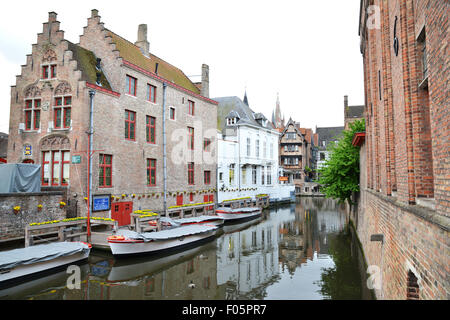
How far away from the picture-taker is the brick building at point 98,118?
18234mm

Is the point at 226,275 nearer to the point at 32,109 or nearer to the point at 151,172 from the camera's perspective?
the point at 151,172

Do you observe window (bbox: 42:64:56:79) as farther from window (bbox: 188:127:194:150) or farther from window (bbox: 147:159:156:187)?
window (bbox: 188:127:194:150)

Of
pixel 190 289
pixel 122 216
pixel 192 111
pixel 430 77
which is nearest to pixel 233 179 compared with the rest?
pixel 192 111

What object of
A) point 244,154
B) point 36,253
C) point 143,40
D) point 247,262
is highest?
point 143,40

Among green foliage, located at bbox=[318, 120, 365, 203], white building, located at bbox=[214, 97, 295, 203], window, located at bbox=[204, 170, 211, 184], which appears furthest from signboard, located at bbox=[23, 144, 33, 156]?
green foliage, located at bbox=[318, 120, 365, 203]

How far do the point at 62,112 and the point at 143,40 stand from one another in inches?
421

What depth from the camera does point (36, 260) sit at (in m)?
11.2

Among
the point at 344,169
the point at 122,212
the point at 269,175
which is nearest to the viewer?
the point at 122,212

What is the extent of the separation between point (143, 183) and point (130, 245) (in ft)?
25.8

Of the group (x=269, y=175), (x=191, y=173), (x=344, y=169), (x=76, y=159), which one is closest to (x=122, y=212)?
(x=76, y=159)

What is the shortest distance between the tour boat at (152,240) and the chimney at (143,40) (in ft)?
53.0

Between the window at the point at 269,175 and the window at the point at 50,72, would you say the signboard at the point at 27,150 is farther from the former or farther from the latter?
the window at the point at 269,175

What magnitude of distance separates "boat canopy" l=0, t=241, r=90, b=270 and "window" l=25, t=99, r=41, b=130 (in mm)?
9928

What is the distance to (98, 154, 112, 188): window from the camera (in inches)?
739
